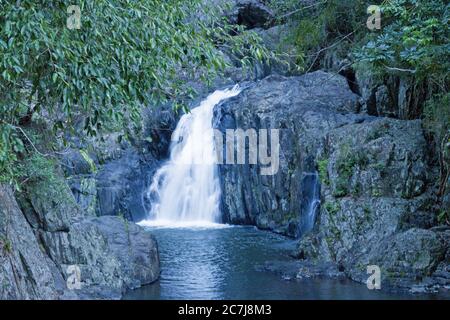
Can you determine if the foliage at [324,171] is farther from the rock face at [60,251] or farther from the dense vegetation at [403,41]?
the rock face at [60,251]

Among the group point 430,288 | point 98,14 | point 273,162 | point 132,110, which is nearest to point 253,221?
point 273,162

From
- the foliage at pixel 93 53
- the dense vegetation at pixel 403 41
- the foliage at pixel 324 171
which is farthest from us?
the foliage at pixel 324 171

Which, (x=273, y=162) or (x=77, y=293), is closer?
(x=77, y=293)

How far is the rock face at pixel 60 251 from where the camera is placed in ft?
26.6

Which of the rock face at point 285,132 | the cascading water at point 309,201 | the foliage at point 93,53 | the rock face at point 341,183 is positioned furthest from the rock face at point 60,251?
the rock face at point 285,132

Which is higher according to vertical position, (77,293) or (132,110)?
(132,110)

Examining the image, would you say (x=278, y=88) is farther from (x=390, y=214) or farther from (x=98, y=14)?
(x=98, y=14)

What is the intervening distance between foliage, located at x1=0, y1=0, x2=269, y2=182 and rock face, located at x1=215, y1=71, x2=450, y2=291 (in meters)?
5.54

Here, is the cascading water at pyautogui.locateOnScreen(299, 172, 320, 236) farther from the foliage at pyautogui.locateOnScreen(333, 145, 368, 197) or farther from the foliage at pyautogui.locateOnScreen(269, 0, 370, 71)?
the foliage at pyautogui.locateOnScreen(269, 0, 370, 71)

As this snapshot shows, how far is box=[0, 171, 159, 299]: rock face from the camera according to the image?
8117 millimetres

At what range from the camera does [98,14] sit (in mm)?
6430

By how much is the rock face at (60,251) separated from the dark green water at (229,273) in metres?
0.51

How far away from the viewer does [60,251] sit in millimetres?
10109

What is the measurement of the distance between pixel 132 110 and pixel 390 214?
6696 millimetres
